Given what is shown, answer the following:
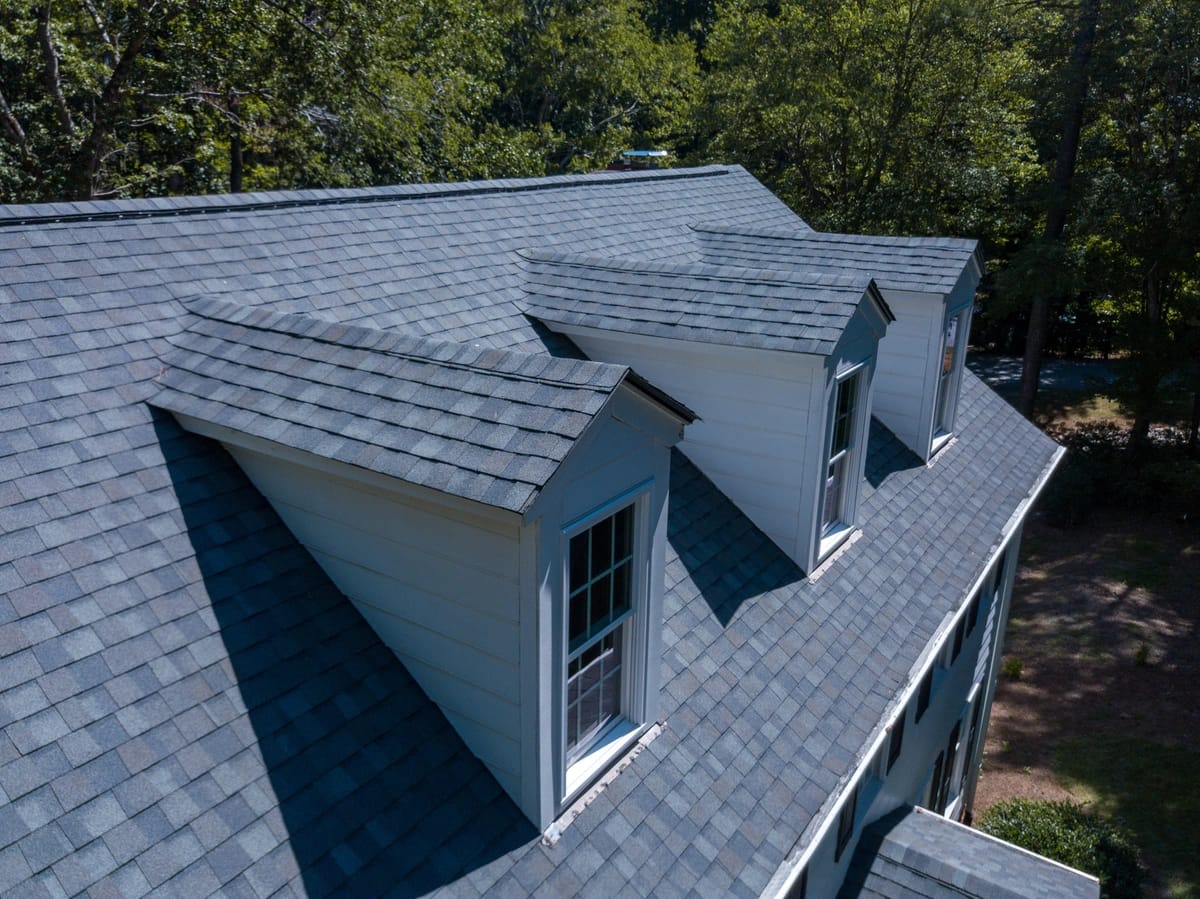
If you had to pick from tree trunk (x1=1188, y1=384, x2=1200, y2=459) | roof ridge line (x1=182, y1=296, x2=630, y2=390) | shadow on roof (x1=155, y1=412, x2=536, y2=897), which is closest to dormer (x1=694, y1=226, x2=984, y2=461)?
roof ridge line (x1=182, y1=296, x2=630, y2=390)

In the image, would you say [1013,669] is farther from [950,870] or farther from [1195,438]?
[1195,438]

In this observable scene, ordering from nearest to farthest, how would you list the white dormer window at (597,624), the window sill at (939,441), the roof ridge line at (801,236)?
the white dormer window at (597,624), the roof ridge line at (801,236), the window sill at (939,441)

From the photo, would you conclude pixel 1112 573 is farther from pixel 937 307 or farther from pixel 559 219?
pixel 559 219

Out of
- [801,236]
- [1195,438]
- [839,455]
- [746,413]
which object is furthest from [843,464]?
[1195,438]

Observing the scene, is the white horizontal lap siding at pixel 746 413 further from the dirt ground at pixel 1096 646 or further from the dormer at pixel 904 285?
the dirt ground at pixel 1096 646

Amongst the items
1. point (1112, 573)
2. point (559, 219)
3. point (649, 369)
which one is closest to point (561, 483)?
point (649, 369)

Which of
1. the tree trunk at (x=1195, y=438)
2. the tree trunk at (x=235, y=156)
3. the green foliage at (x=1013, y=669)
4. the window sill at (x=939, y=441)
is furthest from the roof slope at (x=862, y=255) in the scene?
the tree trunk at (x=1195, y=438)

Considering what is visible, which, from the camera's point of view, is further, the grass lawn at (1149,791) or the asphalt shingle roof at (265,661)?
the grass lawn at (1149,791)

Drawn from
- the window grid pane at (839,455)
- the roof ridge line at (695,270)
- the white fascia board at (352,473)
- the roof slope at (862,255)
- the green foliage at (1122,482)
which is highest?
the roof ridge line at (695,270)
